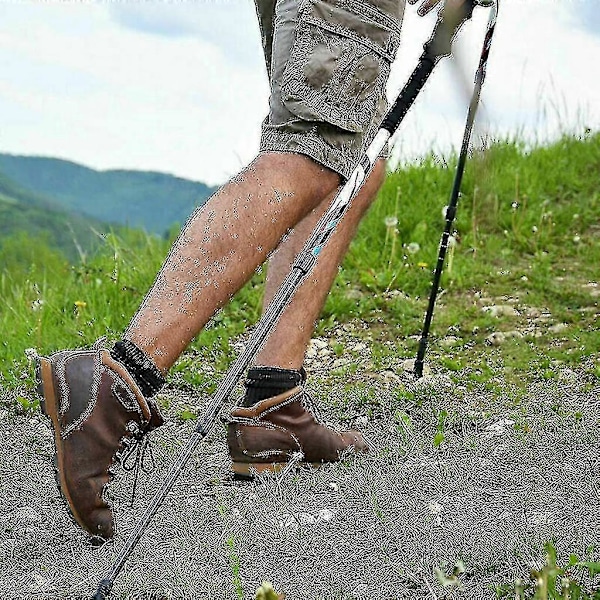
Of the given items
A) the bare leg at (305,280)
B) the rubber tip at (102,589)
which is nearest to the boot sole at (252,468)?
the bare leg at (305,280)

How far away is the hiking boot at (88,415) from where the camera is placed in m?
2.30

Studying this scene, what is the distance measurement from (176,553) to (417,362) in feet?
6.24

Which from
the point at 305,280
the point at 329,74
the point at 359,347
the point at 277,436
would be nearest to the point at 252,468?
the point at 277,436

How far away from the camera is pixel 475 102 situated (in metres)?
2.88

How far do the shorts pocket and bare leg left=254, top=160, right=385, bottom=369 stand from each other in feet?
1.92

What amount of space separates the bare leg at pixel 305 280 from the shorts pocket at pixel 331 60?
587mm

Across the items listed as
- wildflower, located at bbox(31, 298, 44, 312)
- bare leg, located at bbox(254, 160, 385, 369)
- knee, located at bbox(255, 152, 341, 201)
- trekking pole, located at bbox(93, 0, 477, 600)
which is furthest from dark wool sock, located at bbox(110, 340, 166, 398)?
wildflower, located at bbox(31, 298, 44, 312)

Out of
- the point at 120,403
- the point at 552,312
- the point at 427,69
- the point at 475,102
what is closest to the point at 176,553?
the point at 120,403

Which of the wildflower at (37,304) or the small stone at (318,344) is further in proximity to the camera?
the wildflower at (37,304)

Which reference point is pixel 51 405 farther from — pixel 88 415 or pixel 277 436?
pixel 277 436

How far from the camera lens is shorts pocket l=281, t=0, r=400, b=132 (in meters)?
2.34

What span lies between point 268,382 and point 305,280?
0.38 metres

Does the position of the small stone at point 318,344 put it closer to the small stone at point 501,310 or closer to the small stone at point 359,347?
the small stone at point 359,347

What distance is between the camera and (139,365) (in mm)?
2277
